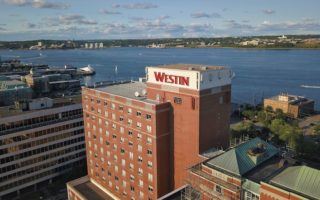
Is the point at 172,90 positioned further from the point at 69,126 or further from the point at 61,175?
the point at 61,175

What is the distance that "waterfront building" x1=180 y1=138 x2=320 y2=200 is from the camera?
28.6m

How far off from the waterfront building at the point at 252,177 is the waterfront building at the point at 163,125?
7428mm

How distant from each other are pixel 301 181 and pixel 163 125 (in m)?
21.4

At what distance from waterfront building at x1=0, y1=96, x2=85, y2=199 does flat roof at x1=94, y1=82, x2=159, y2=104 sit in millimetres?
15897

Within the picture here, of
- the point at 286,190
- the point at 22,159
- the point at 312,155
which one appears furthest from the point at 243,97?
the point at 286,190

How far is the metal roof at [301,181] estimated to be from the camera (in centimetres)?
2788

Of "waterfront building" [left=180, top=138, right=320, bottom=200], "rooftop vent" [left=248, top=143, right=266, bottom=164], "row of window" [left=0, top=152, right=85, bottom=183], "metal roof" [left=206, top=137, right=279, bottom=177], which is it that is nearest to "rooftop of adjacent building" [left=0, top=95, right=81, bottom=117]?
"row of window" [left=0, top=152, right=85, bottom=183]

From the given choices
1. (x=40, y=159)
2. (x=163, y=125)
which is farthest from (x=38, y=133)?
(x=163, y=125)

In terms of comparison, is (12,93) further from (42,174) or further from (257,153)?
(257,153)

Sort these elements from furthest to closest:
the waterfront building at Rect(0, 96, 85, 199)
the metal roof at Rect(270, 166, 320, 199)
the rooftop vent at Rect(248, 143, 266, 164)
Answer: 1. the waterfront building at Rect(0, 96, 85, 199)
2. the rooftop vent at Rect(248, 143, 266, 164)
3. the metal roof at Rect(270, 166, 320, 199)

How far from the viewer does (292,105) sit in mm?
121938

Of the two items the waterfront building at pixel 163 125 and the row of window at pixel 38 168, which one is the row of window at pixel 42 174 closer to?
the row of window at pixel 38 168

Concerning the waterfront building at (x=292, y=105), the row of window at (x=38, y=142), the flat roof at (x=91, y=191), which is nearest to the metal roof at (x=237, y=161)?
the flat roof at (x=91, y=191)

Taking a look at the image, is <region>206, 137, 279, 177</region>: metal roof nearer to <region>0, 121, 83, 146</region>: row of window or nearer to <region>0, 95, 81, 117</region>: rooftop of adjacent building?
<region>0, 121, 83, 146</region>: row of window
